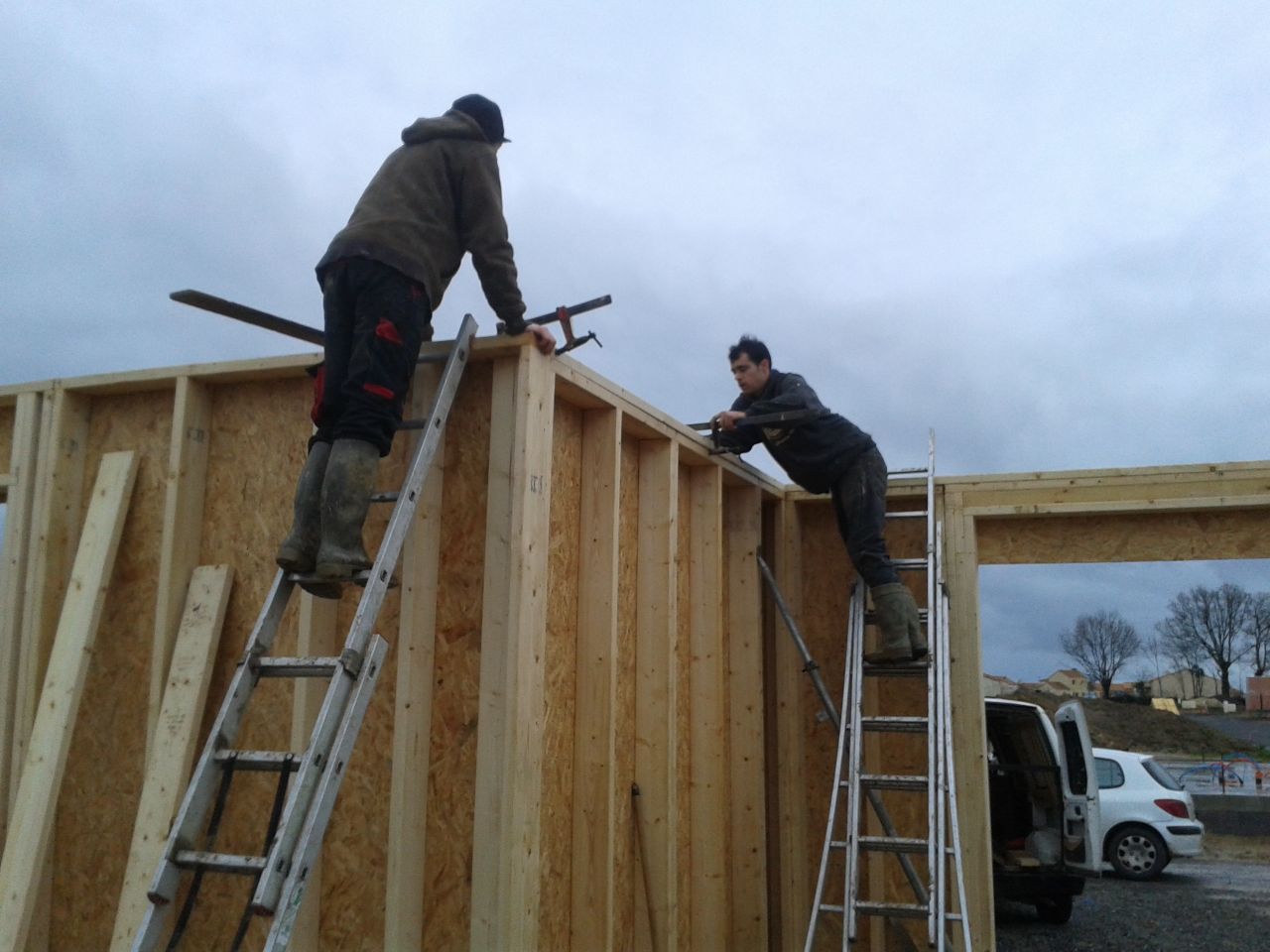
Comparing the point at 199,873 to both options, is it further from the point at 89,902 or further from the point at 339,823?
the point at 89,902

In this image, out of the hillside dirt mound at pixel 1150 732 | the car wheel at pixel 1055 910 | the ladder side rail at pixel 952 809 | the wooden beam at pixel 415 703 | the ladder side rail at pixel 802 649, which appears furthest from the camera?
the hillside dirt mound at pixel 1150 732

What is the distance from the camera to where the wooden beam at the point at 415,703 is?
4141 mm

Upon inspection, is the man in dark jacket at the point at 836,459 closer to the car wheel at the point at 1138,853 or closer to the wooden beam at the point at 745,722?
the wooden beam at the point at 745,722


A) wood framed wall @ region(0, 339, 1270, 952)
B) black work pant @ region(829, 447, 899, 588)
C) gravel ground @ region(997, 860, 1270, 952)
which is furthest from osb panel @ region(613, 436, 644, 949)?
gravel ground @ region(997, 860, 1270, 952)

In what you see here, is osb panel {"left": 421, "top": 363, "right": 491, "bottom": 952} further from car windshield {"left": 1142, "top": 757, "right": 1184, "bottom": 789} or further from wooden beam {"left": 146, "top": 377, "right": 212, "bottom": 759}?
car windshield {"left": 1142, "top": 757, "right": 1184, "bottom": 789}

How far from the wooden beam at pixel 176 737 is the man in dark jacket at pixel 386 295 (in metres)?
1.14

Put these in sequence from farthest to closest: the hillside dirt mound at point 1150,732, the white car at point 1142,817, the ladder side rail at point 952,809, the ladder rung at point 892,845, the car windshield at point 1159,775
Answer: the hillside dirt mound at point 1150,732
the car windshield at point 1159,775
the white car at point 1142,817
the ladder rung at point 892,845
the ladder side rail at point 952,809

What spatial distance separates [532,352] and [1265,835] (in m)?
16.2

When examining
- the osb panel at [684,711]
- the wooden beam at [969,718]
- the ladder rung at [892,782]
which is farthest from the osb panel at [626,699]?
the wooden beam at [969,718]

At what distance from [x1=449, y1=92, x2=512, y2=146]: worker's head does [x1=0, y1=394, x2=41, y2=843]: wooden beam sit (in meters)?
2.70

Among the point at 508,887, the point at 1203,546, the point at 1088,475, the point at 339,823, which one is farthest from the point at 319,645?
the point at 1203,546

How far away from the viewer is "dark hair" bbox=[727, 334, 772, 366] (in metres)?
6.58

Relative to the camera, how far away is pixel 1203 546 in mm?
6824

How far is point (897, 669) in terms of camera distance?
637cm
